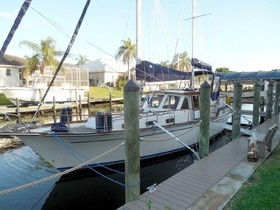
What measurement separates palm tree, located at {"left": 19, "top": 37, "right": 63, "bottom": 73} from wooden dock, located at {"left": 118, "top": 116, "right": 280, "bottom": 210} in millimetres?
27030

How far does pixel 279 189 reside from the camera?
4.46 meters

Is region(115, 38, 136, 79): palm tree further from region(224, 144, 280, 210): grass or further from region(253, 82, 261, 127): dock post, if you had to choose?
region(224, 144, 280, 210): grass

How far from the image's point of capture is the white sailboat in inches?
283

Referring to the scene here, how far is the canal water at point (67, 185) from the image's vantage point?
647 centimetres

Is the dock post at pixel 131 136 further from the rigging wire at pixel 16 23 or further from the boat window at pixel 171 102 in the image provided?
the boat window at pixel 171 102

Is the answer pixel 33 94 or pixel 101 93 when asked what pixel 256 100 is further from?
pixel 101 93

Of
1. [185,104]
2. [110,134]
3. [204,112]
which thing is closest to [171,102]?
[185,104]

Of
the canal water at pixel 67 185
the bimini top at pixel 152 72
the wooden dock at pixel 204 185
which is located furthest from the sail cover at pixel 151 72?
the wooden dock at pixel 204 185

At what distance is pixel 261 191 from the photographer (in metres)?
4.49

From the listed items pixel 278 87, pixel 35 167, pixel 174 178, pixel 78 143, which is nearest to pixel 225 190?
pixel 174 178

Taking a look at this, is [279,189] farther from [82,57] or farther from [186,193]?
[82,57]

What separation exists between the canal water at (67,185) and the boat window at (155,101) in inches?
95.7

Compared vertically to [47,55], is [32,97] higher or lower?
→ lower

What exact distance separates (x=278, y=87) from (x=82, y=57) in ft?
188
